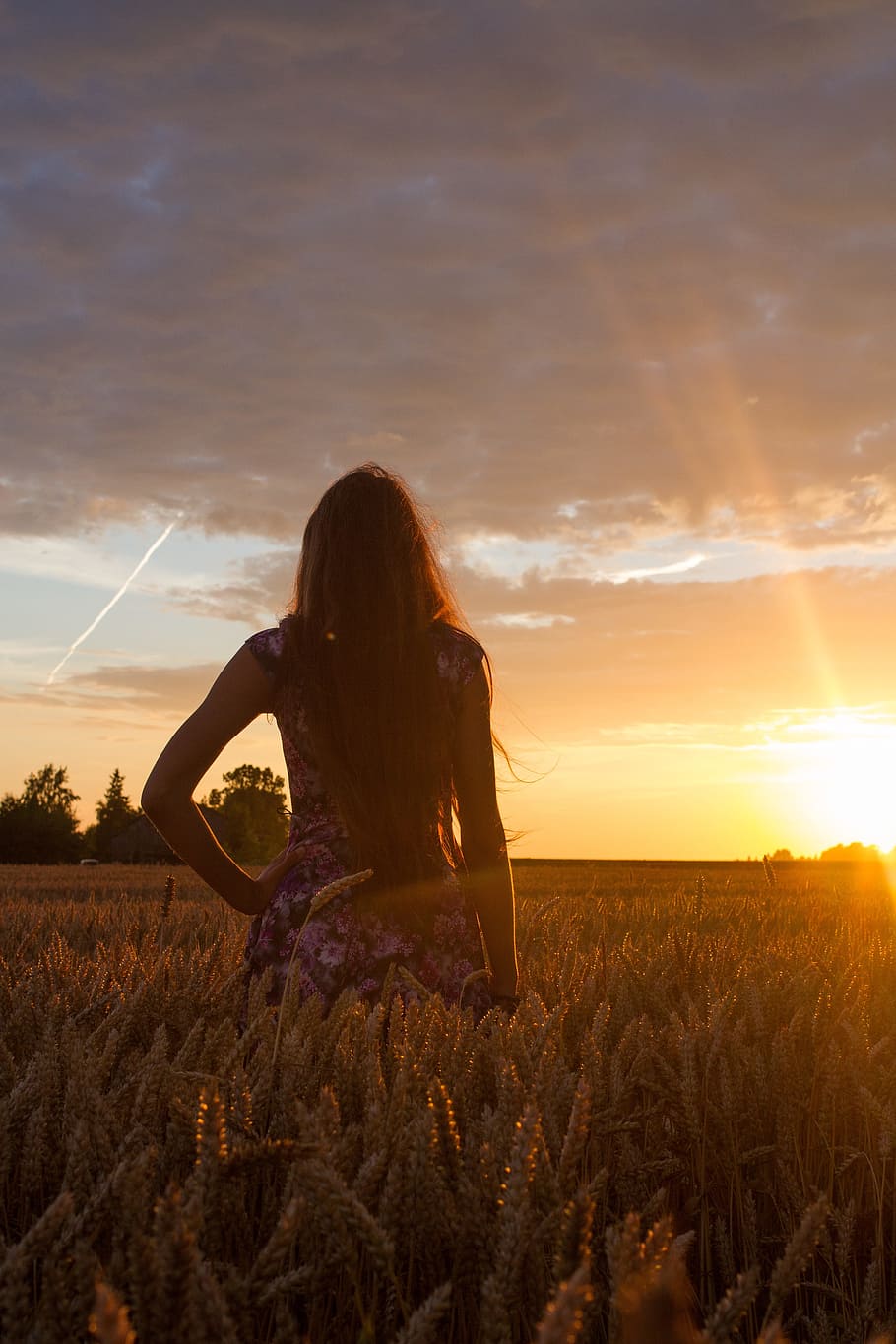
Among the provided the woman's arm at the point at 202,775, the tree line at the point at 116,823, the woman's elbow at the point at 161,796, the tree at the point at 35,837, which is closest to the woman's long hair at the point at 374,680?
the woman's arm at the point at 202,775

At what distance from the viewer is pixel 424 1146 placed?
1.28 metres

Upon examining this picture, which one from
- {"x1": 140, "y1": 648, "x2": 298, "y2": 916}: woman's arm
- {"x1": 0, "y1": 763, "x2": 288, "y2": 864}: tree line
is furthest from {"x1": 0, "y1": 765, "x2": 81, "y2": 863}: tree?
{"x1": 140, "y1": 648, "x2": 298, "y2": 916}: woman's arm

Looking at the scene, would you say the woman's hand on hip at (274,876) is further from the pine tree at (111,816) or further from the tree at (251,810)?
the pine tree at (111,816)

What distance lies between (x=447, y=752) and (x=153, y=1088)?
2.47 metres

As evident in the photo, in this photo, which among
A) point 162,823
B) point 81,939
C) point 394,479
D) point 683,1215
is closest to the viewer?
point 683,1215

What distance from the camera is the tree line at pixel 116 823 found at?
69.8 m

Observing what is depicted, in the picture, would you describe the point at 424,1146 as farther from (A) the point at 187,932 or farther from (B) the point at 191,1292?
(A) the point at 187,932

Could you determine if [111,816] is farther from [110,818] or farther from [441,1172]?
[441,1172]

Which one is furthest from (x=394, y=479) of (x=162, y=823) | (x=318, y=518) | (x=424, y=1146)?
(x=424, y=1146)

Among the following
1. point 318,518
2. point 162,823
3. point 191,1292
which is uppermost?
point 318,518

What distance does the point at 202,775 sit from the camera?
12.8 feet

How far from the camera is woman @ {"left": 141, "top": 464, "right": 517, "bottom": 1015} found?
12.4ft

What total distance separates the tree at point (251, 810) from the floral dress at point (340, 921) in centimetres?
5639

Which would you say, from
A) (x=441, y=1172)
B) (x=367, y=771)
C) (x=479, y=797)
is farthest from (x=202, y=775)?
(x=441, y=1172)
